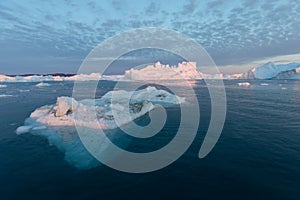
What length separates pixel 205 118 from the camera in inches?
786

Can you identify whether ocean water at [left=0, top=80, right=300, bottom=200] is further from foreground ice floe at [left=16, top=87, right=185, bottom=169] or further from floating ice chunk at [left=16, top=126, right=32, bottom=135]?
floating ice chunk at [left=16, top=126, right=32, bottom=135]

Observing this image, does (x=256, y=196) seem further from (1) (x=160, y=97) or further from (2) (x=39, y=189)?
(1) (x=160, y=97)

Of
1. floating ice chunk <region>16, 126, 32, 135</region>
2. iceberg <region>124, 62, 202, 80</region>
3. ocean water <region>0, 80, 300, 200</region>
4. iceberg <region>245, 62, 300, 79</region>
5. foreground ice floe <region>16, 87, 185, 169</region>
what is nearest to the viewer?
ocean water <region>0, 80, 300, 200</region>

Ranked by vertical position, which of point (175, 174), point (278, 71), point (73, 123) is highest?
point (278, 71)

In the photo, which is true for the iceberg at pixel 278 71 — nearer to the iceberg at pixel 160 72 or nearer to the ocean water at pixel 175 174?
the iceberg at pixel 160 72

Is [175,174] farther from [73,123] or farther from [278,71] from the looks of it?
[278,71]

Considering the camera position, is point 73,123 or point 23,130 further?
point 73,123

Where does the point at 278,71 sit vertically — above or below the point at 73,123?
above

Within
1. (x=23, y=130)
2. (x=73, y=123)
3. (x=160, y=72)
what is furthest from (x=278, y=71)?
(x=23, y=130)

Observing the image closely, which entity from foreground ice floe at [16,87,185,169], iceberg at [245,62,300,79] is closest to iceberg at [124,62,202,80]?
iceberg at [245,62,300,79]

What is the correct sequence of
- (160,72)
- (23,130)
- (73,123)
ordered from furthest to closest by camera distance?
1. (160,72)
2. (73,123)
3. (23,130)

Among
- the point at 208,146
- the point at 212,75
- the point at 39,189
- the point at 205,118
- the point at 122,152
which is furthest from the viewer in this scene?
the point at 212,75

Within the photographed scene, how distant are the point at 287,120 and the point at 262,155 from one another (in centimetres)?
968

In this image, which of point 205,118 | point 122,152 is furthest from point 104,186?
point 205,118
